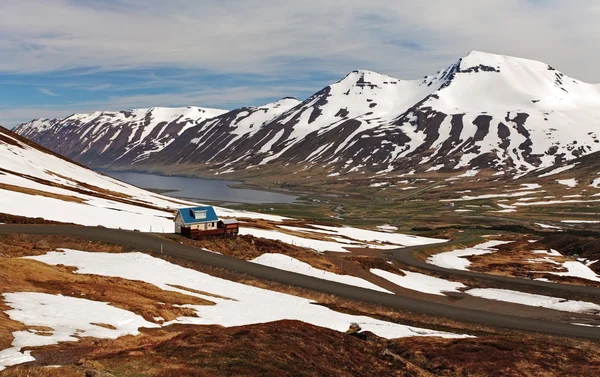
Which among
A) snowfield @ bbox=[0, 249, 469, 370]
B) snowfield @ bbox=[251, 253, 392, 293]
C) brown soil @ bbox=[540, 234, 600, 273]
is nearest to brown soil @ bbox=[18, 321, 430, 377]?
snowfield @ bbox=[0, 249, 469, 370]

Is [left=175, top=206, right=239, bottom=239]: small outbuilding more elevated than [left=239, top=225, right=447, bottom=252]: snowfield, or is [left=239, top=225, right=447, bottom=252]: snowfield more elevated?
[left=175, top=206, right=239, bottom=239]: small outbuilding

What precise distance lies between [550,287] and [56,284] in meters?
66.5

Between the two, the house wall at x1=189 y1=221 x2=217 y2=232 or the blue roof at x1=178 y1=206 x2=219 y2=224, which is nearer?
the house wall at x1=189 y1=221 x2=217 y2=232

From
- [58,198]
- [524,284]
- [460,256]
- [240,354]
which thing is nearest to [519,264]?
[460,256]

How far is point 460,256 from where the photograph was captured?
364 feet

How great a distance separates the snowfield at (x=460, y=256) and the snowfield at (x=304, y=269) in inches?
1379

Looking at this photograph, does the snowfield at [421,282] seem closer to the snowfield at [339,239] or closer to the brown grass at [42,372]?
the snowfield at [339,239]

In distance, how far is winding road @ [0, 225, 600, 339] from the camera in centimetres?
5040

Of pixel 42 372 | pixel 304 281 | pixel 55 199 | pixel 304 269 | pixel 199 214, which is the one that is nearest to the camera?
pixel 42 372

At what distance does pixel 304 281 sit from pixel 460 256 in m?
62.1

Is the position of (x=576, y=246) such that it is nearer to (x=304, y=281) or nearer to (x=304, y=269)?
(x=304, y=269)

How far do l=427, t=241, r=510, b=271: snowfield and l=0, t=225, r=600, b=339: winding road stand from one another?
42.9 meters

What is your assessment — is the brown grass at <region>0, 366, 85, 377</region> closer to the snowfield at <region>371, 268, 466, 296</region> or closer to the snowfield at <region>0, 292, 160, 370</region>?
the snowfield at <region>0, 292, 160, 370</region>

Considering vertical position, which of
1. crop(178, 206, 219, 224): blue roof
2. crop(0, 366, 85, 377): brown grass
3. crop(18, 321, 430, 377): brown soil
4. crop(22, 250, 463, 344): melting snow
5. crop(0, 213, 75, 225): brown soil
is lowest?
crop(22, 250, 463, 344): melting snow
